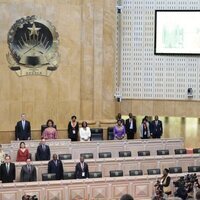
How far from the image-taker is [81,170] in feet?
50.0

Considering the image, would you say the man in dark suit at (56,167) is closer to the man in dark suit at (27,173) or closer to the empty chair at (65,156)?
the man in dark suit at (27,173)

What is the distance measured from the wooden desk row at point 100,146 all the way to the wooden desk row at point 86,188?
10.9 ft

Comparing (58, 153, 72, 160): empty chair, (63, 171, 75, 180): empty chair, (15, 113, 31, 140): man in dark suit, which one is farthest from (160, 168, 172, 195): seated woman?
(15, 113, 31, 140): man in dark suit

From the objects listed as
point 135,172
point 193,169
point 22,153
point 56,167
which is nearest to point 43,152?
point 22,153

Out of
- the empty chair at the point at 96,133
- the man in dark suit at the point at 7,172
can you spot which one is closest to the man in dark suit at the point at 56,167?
the man in dark suit at the point at 7,172

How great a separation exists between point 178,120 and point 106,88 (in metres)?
3.32

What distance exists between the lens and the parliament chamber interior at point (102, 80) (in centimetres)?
1833

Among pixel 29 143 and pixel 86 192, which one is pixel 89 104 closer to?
pixel 29 143

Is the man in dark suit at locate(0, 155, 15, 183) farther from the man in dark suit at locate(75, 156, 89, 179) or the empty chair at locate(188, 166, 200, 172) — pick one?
the empty chair at locate(188, 166, 200, 172)

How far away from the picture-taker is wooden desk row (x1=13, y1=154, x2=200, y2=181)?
15911 mm

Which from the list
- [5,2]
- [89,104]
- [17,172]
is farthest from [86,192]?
[5,2]

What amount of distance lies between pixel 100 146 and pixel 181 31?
6.59 meters

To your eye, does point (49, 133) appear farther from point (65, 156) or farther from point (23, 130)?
point (65, 156)

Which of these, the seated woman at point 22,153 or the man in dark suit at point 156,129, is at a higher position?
the man in dark suit at point 156,129
